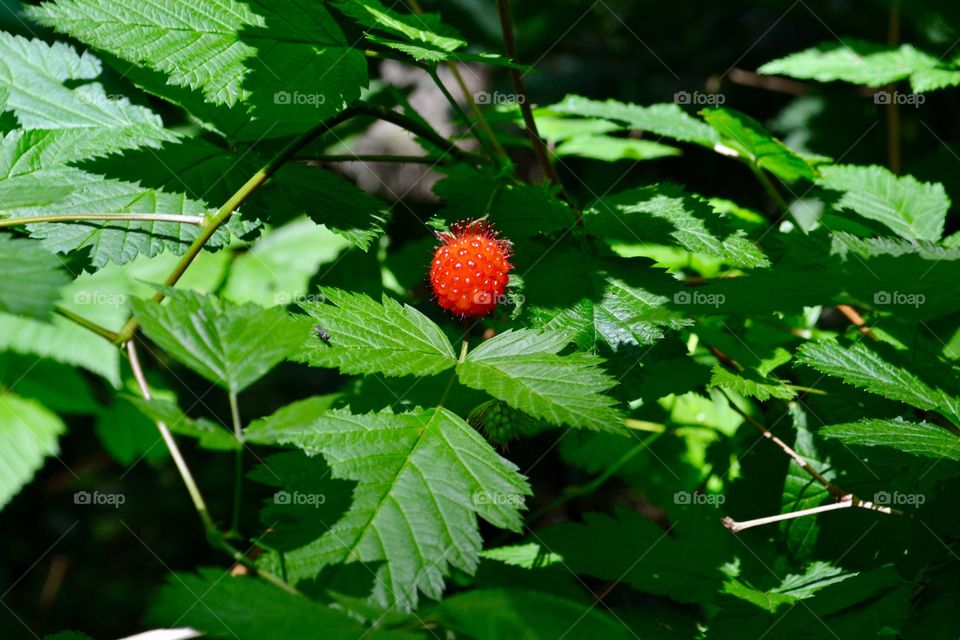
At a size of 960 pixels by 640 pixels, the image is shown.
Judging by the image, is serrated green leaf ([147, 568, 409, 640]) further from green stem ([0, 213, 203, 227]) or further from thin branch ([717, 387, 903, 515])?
thin branch ([717, 387, 903, 515])

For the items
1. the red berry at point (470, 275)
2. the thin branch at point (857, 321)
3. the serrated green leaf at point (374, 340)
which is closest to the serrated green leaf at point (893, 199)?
the thin branch at point (857, 321)

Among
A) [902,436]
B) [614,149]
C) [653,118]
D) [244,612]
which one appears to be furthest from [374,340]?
[614,149]

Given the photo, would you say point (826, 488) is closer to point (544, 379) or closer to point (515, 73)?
point (544, 379)

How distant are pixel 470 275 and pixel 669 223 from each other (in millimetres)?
334

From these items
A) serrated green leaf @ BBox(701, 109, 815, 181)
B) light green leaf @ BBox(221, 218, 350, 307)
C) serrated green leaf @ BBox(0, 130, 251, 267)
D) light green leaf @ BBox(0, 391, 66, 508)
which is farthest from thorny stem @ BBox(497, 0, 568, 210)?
light green leaf @ BBox(0, 391, 66, 508)

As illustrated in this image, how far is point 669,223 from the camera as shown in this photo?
3.96ft

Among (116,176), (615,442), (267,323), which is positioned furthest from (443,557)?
(615,442)

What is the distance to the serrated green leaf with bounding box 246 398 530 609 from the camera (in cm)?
80

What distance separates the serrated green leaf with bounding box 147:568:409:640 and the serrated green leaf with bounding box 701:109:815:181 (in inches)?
47.5

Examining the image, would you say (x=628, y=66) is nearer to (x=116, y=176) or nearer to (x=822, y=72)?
(x=822, y=72)

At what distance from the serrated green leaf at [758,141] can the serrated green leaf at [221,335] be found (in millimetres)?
1030

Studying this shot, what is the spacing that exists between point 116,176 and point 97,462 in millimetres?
2520

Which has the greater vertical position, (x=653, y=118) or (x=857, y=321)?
(x=653, y=118)

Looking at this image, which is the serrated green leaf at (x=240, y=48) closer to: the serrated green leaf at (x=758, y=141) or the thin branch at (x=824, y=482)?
the serrated green leaf at (x=758, y=141)
